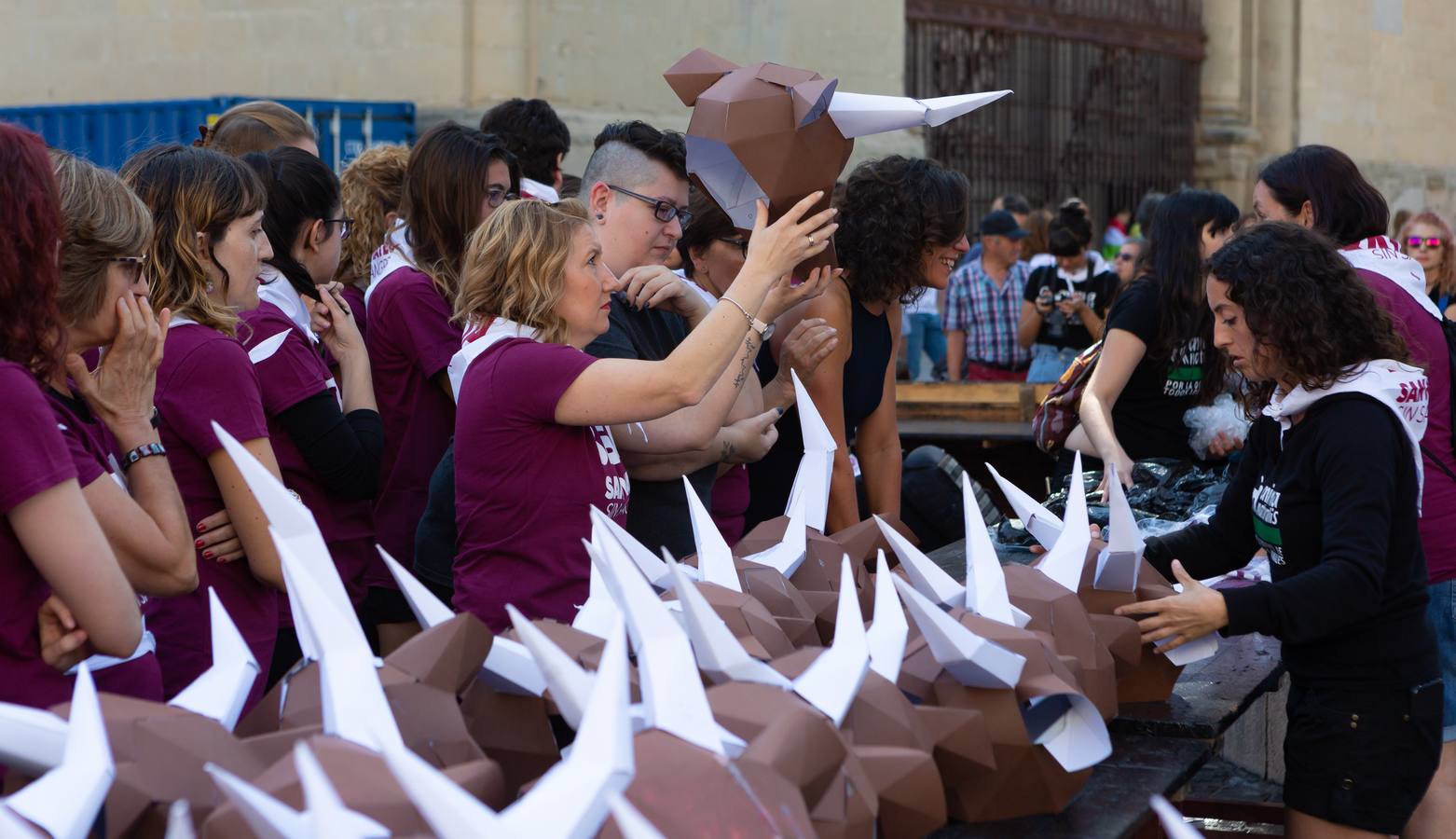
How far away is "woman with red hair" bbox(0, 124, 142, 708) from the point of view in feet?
5.43

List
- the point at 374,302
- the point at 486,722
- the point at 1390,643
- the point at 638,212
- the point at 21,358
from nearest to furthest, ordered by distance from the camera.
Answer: the point at 486,722
the point at 21,358
the point at 1390,643
the point at 638,212
the point at 374,302

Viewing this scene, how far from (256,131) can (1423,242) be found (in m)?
5.04

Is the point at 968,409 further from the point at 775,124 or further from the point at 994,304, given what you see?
the point at 775,124

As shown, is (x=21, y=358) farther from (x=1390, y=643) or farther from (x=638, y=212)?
(x=1390, y=643)

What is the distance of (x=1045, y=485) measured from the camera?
222 inches

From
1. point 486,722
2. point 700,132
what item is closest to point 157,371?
point 700,132

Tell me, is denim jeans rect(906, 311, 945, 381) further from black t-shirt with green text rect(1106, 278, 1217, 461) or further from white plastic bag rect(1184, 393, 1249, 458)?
white plastic bag rect(1184, 393, 1249, 458)

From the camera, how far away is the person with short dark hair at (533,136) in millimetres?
4230

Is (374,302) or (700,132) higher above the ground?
(700,132)

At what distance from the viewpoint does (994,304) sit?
8.77 m

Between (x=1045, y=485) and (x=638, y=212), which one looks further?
(x=1045, y=485)

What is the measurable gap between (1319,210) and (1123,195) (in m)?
12.8

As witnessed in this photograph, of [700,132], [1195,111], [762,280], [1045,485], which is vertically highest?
[1195,111]

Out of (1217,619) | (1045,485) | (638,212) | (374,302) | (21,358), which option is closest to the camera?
(21,358)
